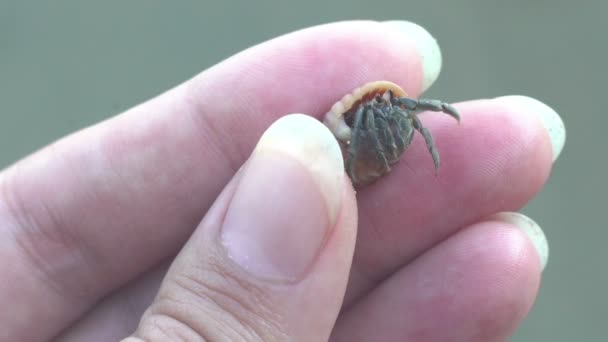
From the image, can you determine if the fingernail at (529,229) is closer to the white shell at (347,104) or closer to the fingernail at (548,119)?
the fingernail at (548,119)

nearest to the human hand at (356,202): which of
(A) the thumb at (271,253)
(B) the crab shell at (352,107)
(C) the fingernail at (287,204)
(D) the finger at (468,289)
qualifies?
(D) the finger at (468,289)

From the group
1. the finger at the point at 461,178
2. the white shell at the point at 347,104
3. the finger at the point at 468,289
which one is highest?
the white shell at the point at 347,104

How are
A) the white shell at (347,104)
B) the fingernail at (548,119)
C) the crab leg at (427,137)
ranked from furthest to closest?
the fingernail at (548,119) < the white shell at (347,104) < the crab leg at (427,137)

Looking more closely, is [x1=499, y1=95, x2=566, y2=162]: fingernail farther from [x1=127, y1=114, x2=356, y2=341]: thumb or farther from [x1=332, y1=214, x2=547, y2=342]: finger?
[x1=127, y1=114, x2=356, y2=341]: thumb

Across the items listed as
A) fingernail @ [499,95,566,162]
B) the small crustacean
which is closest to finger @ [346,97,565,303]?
fingernail @ [499,95,566,162]

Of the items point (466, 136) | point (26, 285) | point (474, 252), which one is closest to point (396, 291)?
point (474, 252)

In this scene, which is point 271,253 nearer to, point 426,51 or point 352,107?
point 352,107
